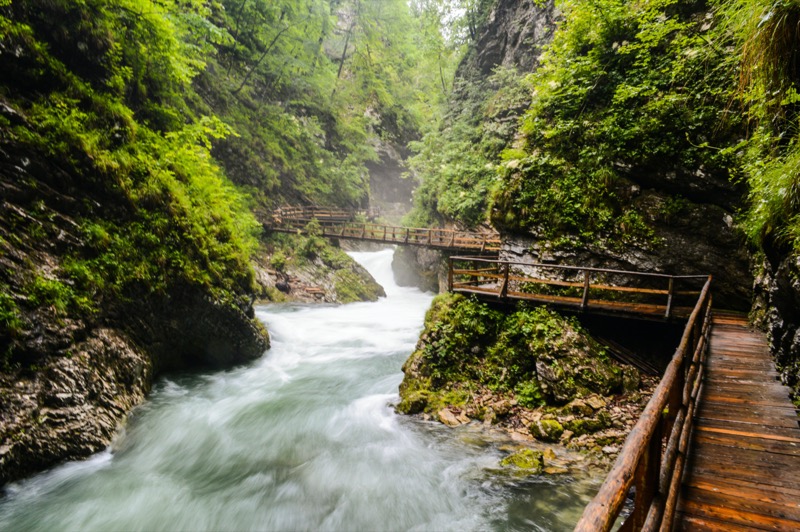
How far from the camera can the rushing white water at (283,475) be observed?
15.5ft

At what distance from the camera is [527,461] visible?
17.5 ft

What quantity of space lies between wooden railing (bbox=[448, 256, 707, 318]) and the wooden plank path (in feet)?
7.50

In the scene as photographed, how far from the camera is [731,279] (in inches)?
290

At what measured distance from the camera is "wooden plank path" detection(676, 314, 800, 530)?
2.27 m

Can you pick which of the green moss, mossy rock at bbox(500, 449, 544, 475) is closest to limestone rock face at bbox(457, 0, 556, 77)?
the green moss

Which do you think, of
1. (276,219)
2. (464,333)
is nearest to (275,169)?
(276,219)

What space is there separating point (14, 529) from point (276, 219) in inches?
719

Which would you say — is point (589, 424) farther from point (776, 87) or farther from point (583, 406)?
point (776, 87)

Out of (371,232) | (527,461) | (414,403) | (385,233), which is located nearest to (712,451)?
(527,461)

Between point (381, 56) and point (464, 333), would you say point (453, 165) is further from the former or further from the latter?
point (381, 56)

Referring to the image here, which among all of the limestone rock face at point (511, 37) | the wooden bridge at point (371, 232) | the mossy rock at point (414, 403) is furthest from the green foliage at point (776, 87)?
the limestone rock face at point (511, 37)

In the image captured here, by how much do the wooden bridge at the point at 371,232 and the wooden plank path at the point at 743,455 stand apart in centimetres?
1087

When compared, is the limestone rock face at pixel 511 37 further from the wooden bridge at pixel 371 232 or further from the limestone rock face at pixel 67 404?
the limestone rock face at pixel 67 404

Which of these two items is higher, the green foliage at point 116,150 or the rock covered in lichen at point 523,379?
the green foliage at point 116,150
